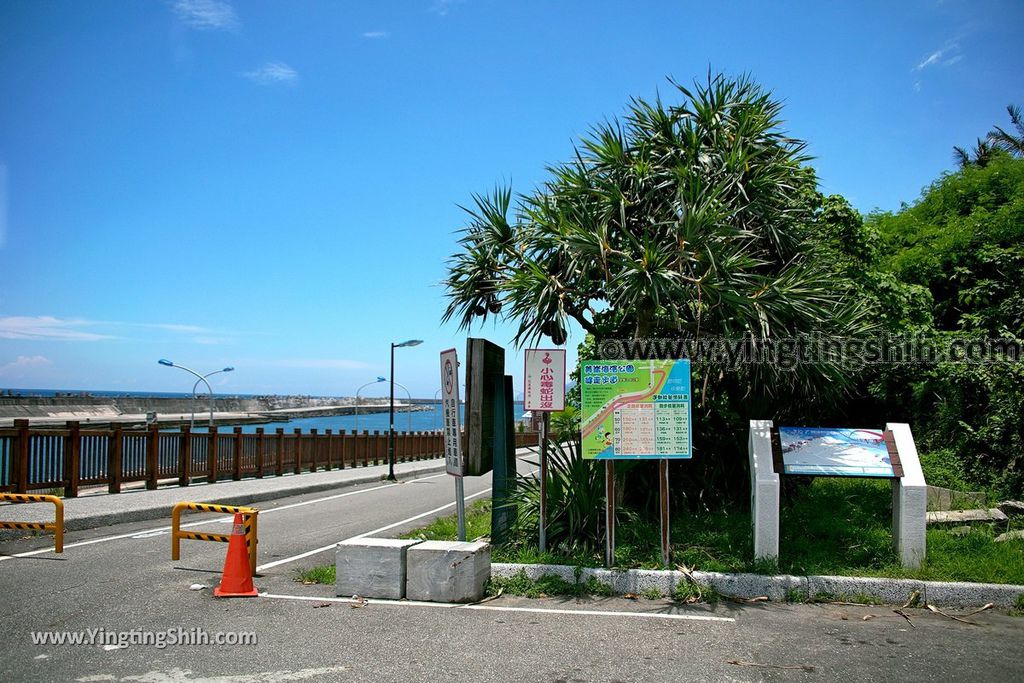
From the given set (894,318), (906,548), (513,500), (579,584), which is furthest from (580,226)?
(894,318)

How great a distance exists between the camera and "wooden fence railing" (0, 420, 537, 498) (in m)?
14.0

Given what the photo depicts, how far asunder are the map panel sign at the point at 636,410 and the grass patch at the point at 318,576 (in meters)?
3.28

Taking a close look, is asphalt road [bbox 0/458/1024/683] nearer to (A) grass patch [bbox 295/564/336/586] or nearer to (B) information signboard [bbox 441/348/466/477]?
(A) grass patch [bbox 295/564/336/586]

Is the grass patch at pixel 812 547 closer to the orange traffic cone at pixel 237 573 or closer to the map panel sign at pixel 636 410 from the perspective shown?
the map panel sign at pixel 636 410

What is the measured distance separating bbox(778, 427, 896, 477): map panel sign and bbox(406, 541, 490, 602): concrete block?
3.87m

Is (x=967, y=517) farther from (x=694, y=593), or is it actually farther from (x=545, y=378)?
(x=545, y=378)

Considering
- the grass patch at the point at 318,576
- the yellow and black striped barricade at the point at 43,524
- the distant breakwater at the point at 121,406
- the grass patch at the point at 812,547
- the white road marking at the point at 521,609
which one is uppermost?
the yellow and black striped barricade at the point at 43,524

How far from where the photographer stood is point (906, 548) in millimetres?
8289

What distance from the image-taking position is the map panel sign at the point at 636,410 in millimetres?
8617

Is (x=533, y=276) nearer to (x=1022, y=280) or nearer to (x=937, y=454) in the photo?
(x=937, y=454)

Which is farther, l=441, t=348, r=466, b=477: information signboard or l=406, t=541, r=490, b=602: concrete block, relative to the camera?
l=441, t=348, r=466, b=477: information signboard

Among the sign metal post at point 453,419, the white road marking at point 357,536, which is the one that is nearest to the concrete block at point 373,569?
the white road marking at point 357,536

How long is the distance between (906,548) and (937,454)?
16.5 ft

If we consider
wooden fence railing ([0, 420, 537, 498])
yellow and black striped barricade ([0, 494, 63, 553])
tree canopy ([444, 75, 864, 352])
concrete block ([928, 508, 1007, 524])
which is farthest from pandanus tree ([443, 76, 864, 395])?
wooden fence railing ([0, 420, 537, 498])
